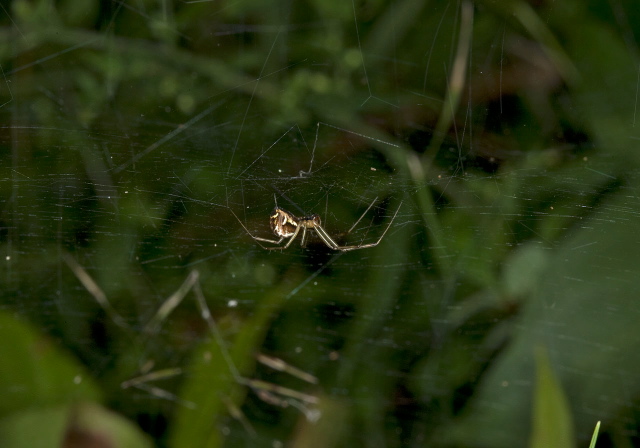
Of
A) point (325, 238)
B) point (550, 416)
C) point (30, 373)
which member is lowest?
point (30, 373)

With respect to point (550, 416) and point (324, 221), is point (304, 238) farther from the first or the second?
point (550, 416)

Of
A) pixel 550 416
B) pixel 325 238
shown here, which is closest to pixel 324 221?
pixel 325 238

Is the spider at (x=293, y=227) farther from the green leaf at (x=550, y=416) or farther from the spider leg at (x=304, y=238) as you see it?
the green leaf at (x=550, y=416)

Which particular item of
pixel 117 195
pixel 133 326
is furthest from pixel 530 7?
pixel 133 326

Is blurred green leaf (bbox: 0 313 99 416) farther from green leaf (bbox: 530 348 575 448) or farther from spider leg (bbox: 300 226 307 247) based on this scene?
green leaf (bbox: 530 348 575 448)

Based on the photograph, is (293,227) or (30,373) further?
(30,373)

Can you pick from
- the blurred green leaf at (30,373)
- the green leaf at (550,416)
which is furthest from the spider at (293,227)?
the blurred green leaf at (30,373)

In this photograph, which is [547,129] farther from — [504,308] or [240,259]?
[240,259]

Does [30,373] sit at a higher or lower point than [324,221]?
lower

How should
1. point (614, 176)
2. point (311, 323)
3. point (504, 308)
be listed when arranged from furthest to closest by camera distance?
point (311, 323) < point (504, 308) < point (614, 176)
